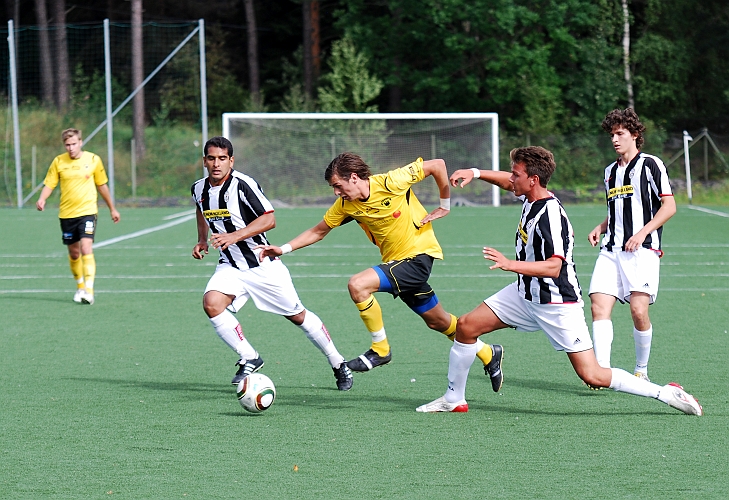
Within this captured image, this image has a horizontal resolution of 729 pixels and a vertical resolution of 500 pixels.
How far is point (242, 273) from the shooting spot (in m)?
6.78

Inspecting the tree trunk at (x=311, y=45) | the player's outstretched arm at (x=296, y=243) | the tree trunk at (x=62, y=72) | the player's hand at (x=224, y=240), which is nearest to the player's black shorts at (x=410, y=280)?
the player's outstretched arm at (x=296, y=243)

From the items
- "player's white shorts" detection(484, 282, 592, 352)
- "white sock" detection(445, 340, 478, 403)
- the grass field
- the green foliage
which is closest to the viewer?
the grass field

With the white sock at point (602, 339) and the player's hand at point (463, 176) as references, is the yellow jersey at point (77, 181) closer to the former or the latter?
the player's hand at point (463, 176)

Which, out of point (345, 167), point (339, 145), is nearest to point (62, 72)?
point (339, 145)

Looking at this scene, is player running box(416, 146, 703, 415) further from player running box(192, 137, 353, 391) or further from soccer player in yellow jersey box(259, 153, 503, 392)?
player running box(192, 137, 353, 391)

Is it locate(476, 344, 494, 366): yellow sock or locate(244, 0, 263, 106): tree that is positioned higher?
locate(244, 0, 263, 106): tree

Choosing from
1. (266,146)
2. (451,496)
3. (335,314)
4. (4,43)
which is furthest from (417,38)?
(451,496)

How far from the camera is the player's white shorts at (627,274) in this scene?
6609mm

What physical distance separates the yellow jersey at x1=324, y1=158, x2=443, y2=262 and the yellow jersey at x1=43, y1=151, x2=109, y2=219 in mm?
5050

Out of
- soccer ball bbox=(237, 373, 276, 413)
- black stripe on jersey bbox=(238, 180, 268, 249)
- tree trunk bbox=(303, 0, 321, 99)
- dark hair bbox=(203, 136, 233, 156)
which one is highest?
tree trunk bbox=(303, 0, 321, 99)

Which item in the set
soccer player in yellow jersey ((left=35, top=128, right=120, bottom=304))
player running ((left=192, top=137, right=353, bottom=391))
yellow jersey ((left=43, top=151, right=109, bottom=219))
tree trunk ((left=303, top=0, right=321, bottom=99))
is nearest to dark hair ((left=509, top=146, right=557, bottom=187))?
player running ((left=192, top=137, right=353, bottom=391))

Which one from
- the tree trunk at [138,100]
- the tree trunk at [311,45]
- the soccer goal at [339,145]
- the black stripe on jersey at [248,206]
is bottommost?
the black stripe on jersey at [248,206]

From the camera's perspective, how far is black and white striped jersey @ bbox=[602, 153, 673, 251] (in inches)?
262

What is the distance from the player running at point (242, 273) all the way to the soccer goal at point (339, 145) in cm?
2029
